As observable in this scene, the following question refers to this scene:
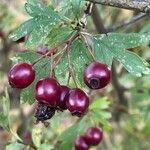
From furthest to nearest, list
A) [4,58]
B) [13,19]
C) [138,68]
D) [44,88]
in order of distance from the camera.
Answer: [4,58], [13,19], [138,68], [44,88]

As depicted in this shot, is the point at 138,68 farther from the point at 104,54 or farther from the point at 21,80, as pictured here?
the point at 21,80

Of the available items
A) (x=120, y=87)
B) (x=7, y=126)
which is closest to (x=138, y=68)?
(x=7, y=126)

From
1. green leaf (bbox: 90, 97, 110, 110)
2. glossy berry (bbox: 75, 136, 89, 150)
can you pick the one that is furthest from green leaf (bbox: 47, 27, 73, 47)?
green leaf (bbox: 90, 97, 110, 110)

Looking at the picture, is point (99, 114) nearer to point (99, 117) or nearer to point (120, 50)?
point (99, 117)

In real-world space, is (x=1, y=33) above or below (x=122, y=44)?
below

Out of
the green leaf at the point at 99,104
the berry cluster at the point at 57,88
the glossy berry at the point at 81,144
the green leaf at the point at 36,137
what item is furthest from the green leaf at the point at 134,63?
the green leaf at the point at 99,104

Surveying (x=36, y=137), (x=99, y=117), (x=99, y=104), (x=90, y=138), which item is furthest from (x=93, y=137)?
(x=36, y=137)
